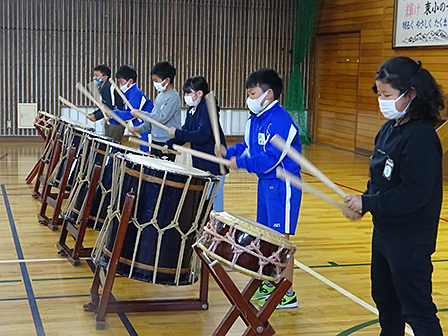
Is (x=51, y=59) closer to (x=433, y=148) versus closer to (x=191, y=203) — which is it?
(x=191, y=203)

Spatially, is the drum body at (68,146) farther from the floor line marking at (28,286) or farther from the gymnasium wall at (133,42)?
the gymnasium wall at (133,42)

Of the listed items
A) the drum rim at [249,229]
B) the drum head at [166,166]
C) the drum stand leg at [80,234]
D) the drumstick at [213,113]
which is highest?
the drumstick at [213,113]

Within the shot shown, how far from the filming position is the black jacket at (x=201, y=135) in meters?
4.50

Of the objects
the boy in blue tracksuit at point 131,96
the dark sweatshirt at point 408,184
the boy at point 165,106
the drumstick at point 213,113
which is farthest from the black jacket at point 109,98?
the dark sweatshirt at point 408,184

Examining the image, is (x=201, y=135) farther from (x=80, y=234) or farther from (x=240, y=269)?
(x=240, y=269)

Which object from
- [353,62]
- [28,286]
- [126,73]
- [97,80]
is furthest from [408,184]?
[353,62]

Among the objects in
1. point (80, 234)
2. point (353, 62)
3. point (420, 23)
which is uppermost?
point (420, 23)

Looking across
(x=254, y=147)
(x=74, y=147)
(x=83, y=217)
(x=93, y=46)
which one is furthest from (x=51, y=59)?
(x=254, y=147)

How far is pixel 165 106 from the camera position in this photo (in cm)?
552

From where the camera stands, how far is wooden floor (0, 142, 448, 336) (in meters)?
3.46

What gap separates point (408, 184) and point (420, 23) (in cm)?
739

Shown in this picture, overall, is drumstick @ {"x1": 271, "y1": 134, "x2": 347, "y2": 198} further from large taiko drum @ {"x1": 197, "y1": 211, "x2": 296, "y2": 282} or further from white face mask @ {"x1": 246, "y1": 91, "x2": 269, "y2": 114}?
white face mask @ {"x1": 246, "y1": 91, "x2": 269, "y2": 114}

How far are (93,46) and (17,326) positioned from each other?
8.76 meters

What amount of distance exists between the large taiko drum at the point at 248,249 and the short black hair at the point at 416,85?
2.45ft
